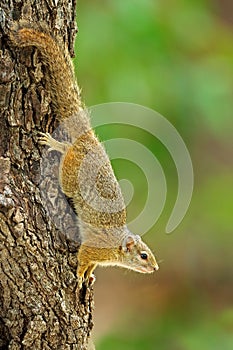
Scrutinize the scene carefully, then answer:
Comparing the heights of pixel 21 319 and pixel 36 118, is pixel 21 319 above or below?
below

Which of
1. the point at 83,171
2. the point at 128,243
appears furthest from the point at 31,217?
the point at 128,243

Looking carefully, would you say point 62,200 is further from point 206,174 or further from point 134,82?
point 206,174

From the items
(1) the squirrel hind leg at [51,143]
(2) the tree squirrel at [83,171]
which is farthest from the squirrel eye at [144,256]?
(1) the squirrel hind leg at [51,143]

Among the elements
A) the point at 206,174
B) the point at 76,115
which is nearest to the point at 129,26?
the point at 76,115

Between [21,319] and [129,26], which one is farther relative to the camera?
[129,26]

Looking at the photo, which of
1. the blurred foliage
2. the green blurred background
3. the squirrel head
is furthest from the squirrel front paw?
the blurred foliage

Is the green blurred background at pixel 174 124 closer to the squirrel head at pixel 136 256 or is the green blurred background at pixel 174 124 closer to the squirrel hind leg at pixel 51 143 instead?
the squirrel head at pixel 136 256

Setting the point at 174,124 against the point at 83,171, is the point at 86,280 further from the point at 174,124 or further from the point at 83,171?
the point at 174,124
